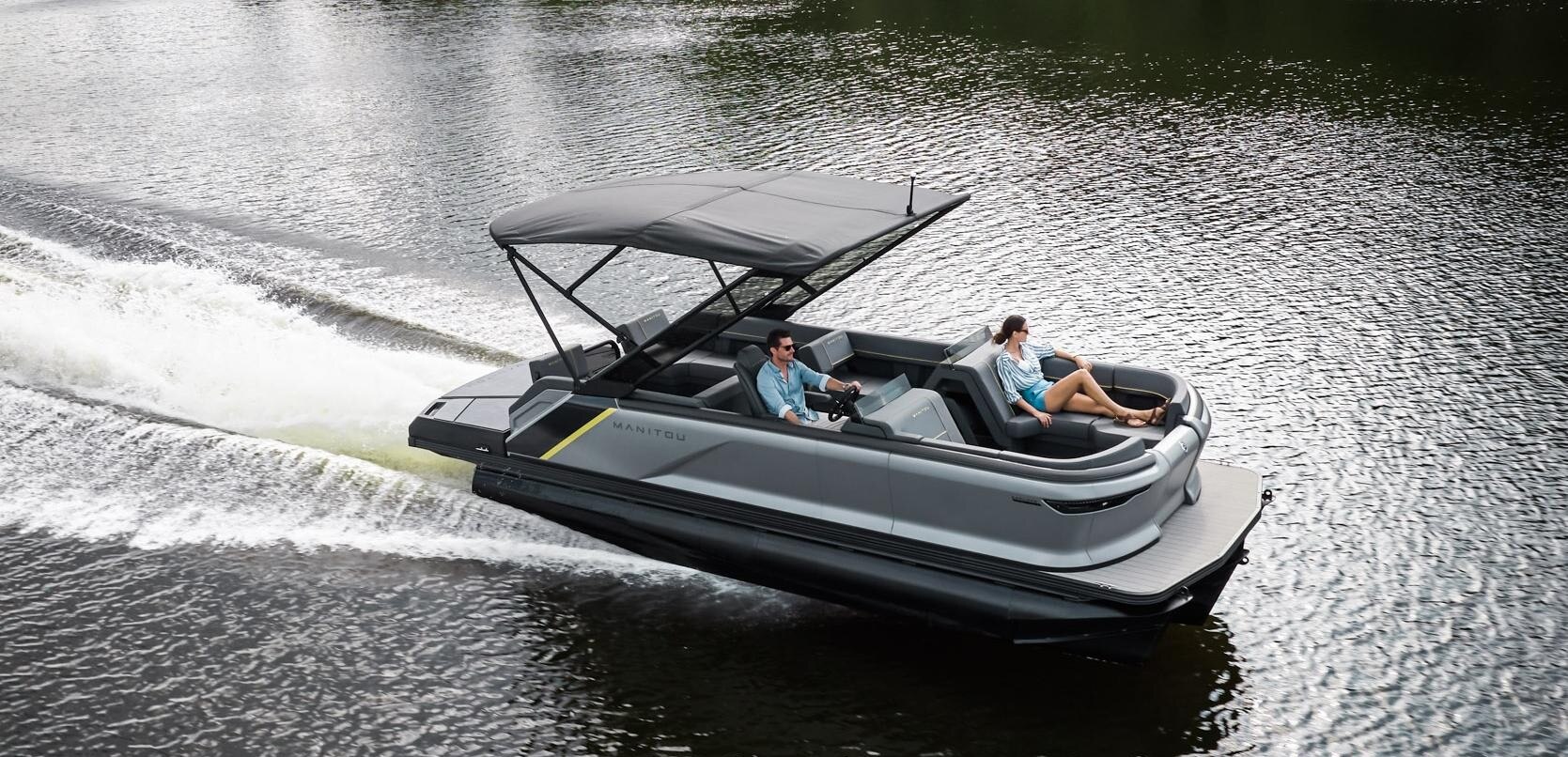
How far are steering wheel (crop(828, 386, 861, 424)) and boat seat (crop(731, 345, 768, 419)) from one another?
440 millimetres

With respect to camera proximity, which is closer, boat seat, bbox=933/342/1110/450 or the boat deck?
the boat deck

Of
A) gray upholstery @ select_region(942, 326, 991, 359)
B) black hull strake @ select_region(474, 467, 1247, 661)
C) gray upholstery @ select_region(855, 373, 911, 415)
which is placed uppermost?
gray upholstery @ select_region(855, 373, 911, 415)

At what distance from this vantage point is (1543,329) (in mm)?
11852

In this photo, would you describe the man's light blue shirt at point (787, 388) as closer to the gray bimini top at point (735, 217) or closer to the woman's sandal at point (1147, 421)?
the gray bimini top at point (735, 217)

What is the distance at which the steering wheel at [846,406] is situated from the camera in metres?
7.44

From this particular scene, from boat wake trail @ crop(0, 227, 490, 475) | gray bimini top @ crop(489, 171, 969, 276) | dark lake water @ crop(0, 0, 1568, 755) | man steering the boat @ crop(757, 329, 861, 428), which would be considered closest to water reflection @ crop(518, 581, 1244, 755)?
dark lake water @ crop(0, 0, 1568, 755)

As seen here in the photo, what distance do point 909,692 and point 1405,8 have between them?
2664cm

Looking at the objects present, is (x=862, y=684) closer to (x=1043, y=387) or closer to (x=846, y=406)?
(x=846, y=406)

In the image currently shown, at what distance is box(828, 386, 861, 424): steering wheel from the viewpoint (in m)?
7.44

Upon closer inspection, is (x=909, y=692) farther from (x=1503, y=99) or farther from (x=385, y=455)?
(x=1503, y=99)

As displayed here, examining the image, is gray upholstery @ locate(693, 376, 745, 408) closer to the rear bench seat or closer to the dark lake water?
the dark lake water

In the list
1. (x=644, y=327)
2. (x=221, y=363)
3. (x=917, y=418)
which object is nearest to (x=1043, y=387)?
(x=917, y=418)

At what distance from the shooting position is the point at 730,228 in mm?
7602

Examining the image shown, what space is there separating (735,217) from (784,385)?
1.11 m
